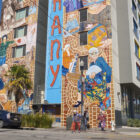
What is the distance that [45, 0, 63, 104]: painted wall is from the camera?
26875 millimetres

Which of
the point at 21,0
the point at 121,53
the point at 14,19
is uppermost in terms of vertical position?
the point at 21,0

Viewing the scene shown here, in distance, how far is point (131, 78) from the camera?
24.1m

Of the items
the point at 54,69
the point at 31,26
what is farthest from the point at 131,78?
the point at 31,26

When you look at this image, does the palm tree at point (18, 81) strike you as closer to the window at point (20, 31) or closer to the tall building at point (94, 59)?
the tall building at point (94, 59)

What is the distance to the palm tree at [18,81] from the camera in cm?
2714

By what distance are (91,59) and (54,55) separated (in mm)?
5483

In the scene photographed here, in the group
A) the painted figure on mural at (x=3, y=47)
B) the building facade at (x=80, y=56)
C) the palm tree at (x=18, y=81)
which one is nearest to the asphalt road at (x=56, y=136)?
the building facade at (x=80, y=56)

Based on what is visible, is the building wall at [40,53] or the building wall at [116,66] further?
the building wall at [40,53]

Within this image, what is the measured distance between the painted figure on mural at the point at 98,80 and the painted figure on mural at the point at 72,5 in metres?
6.32

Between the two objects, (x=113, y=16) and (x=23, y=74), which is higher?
(x=113, y=16)

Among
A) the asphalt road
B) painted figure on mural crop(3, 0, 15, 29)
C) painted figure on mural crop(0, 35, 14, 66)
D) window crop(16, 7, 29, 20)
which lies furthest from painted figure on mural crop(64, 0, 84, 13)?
the asphalt road

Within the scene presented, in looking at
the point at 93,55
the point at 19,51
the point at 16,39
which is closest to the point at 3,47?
the point at 16,39

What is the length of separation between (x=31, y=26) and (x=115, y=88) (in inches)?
596

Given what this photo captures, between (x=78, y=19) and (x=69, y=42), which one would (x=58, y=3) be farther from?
(x=69, y=42)
